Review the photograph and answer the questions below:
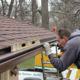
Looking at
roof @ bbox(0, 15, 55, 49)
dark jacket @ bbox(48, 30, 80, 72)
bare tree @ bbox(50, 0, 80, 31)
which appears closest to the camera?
roof @ bbox(0, 15, 55, 49)

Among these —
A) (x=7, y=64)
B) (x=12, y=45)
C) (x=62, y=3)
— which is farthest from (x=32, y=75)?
(x=62, y=3)

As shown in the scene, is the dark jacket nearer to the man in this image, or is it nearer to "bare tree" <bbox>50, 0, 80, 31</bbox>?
the man

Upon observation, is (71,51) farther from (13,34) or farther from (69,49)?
(13,34)

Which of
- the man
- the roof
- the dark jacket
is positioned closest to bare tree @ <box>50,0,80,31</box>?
the roof

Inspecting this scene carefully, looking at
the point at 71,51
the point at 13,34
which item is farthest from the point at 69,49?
the point at 13,34

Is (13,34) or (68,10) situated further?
(68,10)

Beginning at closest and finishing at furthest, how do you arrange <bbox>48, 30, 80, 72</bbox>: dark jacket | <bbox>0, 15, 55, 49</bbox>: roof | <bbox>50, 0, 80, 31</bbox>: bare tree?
<bbox>0, 15, 55, 49</bbox>: roof < <bbox>48, 30, 80, 72</bbox>: dark jacket < <bbox>50, 0, 80, 31</bbox>: bare tree

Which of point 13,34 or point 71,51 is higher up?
point 13,34

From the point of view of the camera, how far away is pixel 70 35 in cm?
316

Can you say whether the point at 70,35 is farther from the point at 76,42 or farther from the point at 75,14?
the point at 75,14

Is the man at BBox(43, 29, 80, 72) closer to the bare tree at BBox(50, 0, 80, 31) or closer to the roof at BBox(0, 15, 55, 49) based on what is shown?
the roof at BBox(0, 15, 55, 49)

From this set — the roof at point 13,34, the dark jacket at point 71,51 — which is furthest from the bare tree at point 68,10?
the dark jacket at point 71,51

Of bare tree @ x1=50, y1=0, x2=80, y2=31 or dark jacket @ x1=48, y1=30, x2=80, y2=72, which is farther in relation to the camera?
bare tree @ x1=50, y1=0, x2=80, y2=31

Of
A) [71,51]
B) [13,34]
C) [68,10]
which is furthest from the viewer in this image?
[68,10]
